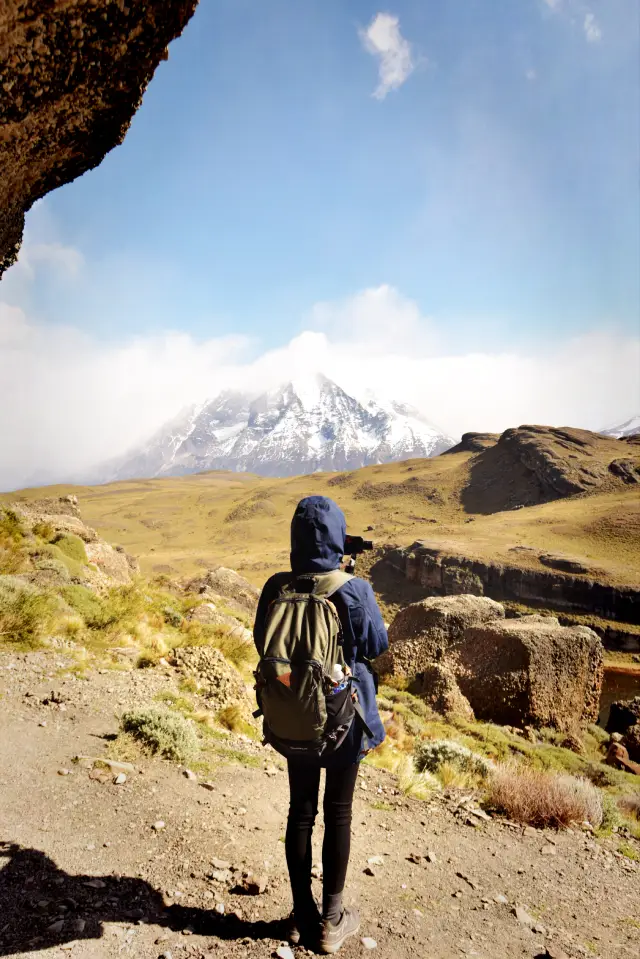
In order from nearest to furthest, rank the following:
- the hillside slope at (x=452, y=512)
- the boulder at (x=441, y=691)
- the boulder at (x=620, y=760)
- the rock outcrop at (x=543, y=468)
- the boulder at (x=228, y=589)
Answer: the boulder at (x=620, y=760) → the boulder at (x=441, y=691) → the boulder at (x=228, y=589) → the hillside slope at (x=452, y=512) → the rock outcrop at (x=543, y=468)

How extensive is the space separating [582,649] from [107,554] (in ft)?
47.0

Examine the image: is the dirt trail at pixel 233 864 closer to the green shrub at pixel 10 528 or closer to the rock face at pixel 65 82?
the rock face at pixel 65 82

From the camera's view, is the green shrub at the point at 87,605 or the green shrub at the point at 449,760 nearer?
the green shrub at the point at 449,760

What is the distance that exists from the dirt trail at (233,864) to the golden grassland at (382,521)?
2153 cm

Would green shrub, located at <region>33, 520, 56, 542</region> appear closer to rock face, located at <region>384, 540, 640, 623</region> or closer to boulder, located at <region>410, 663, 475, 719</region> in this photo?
boulder, located at <region>410, 663, 475, 719</region>

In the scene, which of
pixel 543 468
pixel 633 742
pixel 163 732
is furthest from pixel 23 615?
pixel 543 468

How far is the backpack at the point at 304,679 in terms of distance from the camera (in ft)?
7.69

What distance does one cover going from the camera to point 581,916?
3.67m

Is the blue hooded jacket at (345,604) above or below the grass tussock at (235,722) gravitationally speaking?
above

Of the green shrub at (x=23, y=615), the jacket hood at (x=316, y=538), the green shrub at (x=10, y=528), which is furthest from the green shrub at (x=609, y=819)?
the green shrub at (x=10, y=528)

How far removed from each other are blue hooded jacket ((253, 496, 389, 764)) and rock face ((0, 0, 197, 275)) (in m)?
2.15

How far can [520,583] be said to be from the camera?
3841cm

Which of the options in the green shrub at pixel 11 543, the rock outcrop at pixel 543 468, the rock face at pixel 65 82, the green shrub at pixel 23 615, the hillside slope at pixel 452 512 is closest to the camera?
the rock face at pixel 65 82

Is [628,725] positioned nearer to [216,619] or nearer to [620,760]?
[620,760]
